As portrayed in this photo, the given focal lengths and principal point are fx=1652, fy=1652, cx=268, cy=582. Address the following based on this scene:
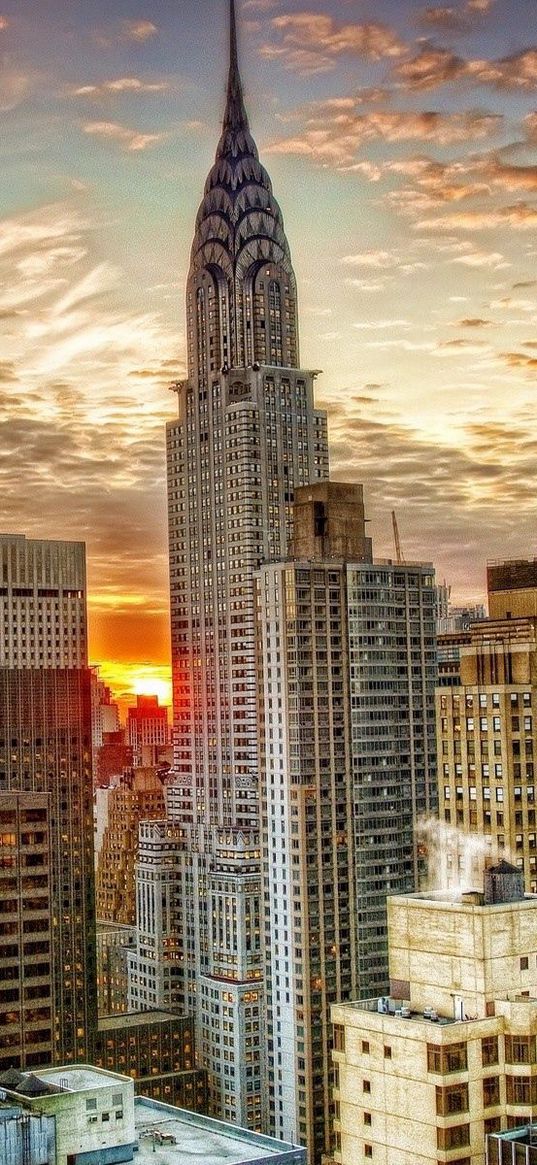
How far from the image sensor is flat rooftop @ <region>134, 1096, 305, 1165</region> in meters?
147

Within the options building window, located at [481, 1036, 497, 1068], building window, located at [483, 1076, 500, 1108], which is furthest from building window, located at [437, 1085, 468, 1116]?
building window, located at [481, 1036, 497, 1068]

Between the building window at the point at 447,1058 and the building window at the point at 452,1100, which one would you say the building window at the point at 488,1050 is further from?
the building window at the point at 452,1100

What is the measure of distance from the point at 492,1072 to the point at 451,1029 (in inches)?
220

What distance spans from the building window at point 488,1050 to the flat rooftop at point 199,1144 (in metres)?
37.3

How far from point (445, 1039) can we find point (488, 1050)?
456 centimetres

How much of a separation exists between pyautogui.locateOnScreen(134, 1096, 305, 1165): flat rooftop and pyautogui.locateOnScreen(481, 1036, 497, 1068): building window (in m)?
37.3

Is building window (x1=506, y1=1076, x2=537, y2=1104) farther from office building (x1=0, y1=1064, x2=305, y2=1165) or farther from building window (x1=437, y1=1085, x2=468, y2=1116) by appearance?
office building (x1=0, y1=1064, x2=305, y2=1165)

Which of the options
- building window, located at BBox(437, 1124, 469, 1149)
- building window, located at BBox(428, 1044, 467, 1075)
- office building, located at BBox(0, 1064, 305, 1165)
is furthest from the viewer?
office building, located at BBox(0, 1064, 305, 1165)

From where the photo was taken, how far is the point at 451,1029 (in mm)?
113125

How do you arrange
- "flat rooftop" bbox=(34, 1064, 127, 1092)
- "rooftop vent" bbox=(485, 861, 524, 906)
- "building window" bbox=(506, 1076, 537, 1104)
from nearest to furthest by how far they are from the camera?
"building window" bbox=(506, 1076, 537, 1104), "rooftop vent" bbox=(485, 861, 524, 906), "flat rooftop" bbox=(34, 1064, 127, 1092)

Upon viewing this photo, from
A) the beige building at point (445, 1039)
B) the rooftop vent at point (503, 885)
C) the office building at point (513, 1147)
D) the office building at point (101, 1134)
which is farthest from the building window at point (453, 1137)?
the office building at point (101, 1134)

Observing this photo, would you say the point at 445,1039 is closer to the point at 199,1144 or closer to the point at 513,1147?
the point at 513,1147

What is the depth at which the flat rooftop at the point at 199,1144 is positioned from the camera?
14700 centimetres

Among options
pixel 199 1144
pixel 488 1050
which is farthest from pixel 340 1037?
pixel 199 1144
